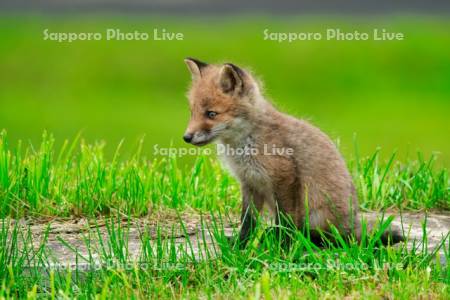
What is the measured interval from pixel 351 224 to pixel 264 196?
80 cm

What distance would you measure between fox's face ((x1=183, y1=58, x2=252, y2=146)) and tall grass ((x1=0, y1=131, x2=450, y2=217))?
94cm

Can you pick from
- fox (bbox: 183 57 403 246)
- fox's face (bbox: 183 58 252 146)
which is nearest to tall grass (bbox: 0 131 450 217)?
fox (bbox: 183 57 403 246)

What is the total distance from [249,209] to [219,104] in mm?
949

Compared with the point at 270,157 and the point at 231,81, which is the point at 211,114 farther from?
the point at 270,157

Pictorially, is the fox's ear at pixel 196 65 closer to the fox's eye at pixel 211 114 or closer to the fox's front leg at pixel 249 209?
the fox's eye at pixel 211 114

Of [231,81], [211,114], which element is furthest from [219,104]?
[231,81]

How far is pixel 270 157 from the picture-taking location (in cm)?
836

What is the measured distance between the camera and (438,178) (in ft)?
32.5

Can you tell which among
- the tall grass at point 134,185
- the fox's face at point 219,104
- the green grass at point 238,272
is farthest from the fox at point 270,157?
the tall grass at point 134,185

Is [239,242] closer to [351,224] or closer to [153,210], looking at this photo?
[351,224]

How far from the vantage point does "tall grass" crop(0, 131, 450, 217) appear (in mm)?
9281

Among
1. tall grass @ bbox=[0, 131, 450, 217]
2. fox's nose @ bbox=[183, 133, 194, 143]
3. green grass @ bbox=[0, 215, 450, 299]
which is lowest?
green grass @ bbox=[0, 215, 450, 299]

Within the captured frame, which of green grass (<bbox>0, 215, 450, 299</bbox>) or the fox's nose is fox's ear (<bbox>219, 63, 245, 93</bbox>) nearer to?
the fox's nose

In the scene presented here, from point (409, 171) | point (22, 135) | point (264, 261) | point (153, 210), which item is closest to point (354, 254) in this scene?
point (264, 261)
